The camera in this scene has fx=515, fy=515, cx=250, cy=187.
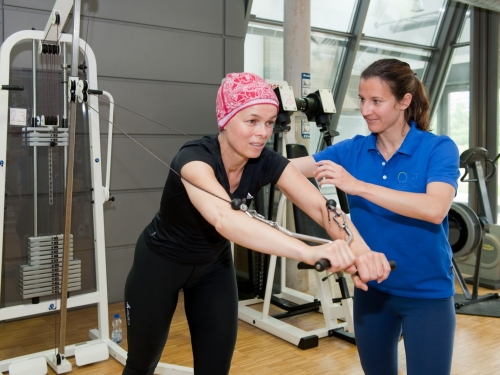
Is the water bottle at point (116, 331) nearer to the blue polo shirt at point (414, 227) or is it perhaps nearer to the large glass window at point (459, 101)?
the blue polo shirt at point (414, 227)

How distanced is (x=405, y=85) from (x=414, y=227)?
1.45 feet

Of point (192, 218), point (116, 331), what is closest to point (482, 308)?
point (116, 331)

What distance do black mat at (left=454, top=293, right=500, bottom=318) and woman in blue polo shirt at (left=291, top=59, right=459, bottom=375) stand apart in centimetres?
261

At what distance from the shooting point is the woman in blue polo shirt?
58.7 inches

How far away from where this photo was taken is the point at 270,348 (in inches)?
129

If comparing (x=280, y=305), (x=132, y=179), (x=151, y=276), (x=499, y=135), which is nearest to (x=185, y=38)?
(x=132, y=179)

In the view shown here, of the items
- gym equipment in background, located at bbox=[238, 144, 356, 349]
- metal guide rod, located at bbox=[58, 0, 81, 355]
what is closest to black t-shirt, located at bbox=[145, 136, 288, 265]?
metal guide rod, located at bbox=[58, 0, 81, 355]

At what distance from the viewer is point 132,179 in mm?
4242

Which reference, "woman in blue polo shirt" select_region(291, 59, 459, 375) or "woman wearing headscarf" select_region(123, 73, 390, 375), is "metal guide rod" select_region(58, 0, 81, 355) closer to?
"woman wearing headscarf" select_region(123, 73, 390, 375)

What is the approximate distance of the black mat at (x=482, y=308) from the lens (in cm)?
392

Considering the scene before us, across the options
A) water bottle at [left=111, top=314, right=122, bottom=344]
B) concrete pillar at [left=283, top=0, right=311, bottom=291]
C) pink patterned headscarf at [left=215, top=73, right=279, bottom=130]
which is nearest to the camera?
pink patterned headscarf at [left=215, top=73, right=279, bottom=130]

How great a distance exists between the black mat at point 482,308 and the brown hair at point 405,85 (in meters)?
2.75

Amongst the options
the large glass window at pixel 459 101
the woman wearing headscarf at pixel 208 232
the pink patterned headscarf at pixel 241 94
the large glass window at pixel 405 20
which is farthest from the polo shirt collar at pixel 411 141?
the large glass window at pixel 459 101

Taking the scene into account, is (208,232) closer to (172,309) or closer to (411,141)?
(172,309)
